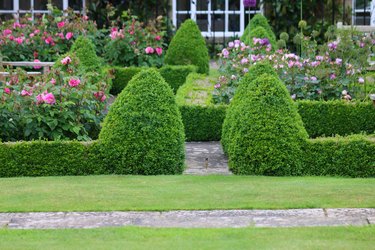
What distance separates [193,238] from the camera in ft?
18.0

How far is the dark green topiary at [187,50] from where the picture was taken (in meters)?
15.7

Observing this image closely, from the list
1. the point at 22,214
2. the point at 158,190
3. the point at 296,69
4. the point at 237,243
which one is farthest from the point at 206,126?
the point at 237,243

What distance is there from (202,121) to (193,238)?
5.79 meters

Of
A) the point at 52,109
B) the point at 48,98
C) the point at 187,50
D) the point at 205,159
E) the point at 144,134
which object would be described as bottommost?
the point at 205,159

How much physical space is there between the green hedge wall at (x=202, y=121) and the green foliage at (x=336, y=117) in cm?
94

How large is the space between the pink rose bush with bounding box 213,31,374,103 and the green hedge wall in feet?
2.66

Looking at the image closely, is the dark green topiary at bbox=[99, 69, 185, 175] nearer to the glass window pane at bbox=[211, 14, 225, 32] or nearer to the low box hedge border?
the low box hedge border

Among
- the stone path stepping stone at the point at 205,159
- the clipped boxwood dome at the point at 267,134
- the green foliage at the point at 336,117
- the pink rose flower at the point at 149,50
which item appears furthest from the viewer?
the pink rose flower at the point at 149,50

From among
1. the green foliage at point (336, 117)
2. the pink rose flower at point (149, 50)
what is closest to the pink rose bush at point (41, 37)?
the pink rose flower at point (149, 50)

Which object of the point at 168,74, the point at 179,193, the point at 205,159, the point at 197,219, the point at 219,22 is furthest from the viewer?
the point at 219,22

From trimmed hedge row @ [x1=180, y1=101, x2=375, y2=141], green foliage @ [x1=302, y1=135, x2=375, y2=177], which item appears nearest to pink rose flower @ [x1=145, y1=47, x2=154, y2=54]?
trimmed hedge row @ [x1=180, y1=101, x2=375, y2=141]

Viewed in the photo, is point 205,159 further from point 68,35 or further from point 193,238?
point 68,35

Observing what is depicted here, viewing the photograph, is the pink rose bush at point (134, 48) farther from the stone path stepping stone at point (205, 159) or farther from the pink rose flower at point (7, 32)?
the stone path stepping stone at point (205, 159)

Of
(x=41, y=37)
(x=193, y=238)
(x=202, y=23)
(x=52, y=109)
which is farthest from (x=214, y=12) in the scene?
(x=193, y=238)
